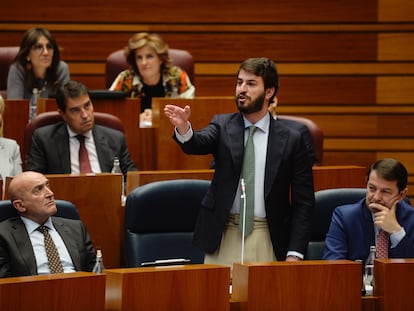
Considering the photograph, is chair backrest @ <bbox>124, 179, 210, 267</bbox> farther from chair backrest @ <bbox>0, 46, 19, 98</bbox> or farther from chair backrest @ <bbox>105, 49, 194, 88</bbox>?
chair backrest @ <bbox>0, 46, 19, 98</bbox>

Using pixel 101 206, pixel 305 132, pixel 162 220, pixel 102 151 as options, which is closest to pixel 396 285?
pixel 162 220

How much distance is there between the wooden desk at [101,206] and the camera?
3953mm

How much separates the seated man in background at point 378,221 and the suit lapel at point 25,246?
977mm

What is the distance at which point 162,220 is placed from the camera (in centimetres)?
376

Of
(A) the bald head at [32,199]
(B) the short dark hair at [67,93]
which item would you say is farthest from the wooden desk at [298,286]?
(B) the short dark hair at [67,93]

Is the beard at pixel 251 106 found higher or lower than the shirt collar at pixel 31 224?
higher

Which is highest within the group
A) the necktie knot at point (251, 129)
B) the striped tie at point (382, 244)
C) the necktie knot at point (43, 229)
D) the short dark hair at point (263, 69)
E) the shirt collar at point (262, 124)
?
the short dark hair at point (263, 69)

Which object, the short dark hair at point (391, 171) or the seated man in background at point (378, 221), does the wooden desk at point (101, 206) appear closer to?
the seated man in background at point (378, 221)

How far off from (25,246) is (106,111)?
1.83 metres

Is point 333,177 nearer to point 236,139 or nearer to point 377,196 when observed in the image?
point 377,196

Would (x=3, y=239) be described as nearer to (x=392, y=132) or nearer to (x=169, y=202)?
(x=169, y=202)

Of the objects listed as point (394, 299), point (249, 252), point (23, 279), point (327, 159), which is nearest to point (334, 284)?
point (394, 299)

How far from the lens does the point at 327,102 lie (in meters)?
6.51

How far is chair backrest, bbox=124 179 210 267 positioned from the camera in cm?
371
